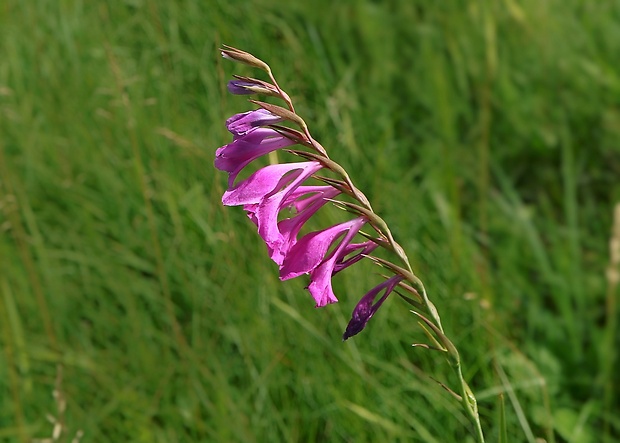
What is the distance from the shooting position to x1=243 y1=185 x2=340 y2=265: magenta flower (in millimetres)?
979

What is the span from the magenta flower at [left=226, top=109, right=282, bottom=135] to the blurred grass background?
2.57 ft

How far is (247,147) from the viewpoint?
3.27 feet

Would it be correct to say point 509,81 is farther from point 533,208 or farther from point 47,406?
point 47,406

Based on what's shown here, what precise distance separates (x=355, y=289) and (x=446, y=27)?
1.46 m

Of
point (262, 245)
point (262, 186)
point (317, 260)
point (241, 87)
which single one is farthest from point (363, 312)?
point (262, 245)

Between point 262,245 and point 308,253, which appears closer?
point 308,253

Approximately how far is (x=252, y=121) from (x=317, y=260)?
175 mm

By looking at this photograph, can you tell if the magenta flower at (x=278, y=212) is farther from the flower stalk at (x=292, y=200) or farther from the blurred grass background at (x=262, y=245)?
Answer: the blurred grass background at (x=262, y=245)

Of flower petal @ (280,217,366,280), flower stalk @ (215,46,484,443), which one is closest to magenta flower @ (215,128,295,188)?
flower stalk @ (215,46,484,443)

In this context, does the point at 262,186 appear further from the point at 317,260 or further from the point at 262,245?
the point at 262,245

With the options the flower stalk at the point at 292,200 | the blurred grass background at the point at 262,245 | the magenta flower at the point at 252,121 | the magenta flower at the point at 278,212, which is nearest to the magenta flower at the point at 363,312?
the flower stalk at the point at 292,200

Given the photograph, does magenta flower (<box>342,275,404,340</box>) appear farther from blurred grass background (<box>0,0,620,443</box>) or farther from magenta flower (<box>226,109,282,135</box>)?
blurred grass background (<box>0,0,620,443</box>)

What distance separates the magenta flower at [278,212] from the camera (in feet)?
3.21

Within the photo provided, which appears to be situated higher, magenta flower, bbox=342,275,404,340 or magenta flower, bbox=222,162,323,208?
magenta flower, bbox=222,162,323,208
